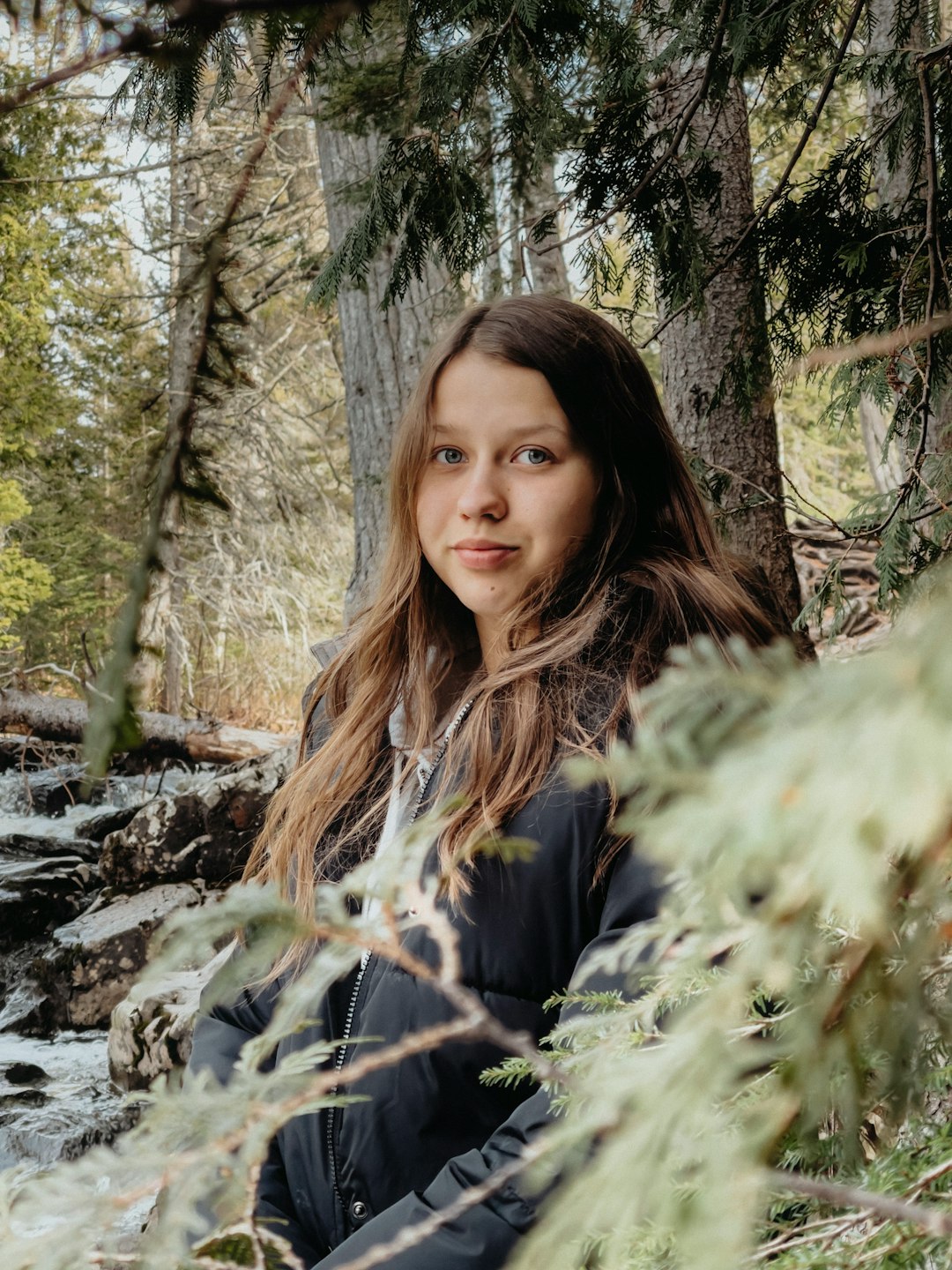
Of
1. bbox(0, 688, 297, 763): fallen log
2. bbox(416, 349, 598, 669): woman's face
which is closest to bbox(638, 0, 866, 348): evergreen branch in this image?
bbox(416, 349, 598, 669): woman's face

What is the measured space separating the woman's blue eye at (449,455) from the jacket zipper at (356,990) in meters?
0.47

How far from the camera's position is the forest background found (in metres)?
0.35

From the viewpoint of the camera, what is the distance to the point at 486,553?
5.55 feet

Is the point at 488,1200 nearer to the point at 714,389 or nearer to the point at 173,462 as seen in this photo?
the point at 173,462

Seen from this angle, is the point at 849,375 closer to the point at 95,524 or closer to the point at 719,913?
the point at 719,913

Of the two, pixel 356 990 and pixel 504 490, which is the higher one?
pixel 504 490

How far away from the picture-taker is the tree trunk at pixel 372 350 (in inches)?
192

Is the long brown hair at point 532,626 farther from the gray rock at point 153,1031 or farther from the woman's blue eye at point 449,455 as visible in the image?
the gray rock at point 153,1031

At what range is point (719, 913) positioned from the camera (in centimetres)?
41

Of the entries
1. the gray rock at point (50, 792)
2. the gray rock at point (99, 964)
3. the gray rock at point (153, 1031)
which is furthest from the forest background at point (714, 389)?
the gray rock at point (50, 792)

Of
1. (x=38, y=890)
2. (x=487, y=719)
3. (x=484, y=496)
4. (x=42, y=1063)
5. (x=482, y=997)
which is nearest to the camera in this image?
(x=482, y=997)

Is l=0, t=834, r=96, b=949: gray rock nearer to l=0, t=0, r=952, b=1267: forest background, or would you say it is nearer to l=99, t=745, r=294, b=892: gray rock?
l=99, t=745, r=294, b=892: gray rock

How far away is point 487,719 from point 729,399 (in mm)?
1910

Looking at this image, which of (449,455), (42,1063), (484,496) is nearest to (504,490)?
(484,496)
